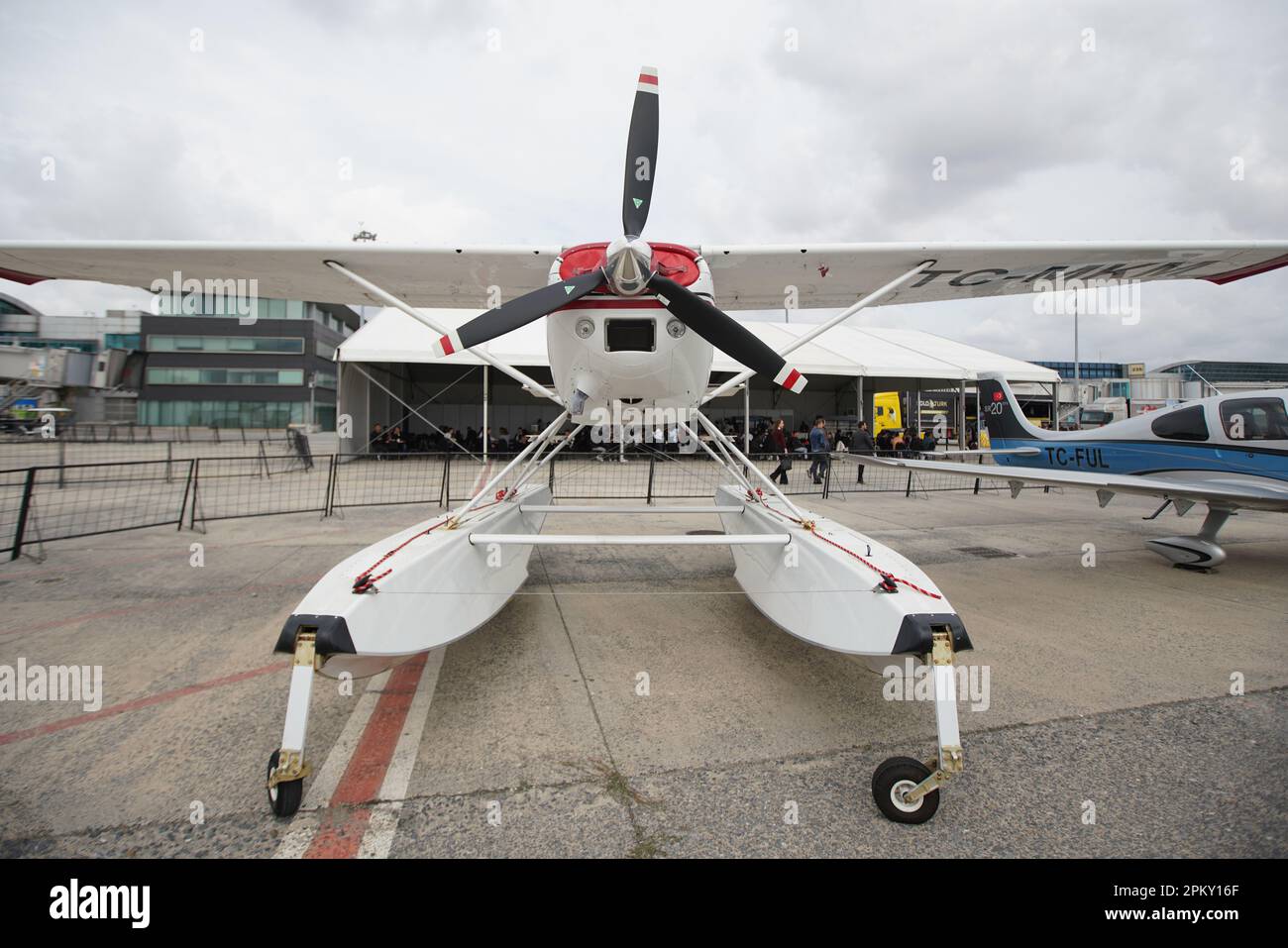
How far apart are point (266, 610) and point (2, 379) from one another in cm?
3396

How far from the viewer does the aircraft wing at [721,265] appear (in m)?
4.23

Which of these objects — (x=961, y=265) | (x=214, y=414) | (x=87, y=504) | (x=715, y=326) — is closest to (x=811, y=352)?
(x=961, y=265)

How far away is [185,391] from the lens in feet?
138

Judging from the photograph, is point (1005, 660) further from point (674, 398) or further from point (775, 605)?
point (674, 398)

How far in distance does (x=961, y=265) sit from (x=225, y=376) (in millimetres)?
51443

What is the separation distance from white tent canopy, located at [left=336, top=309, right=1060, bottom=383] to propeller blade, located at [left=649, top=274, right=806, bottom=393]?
12417 millimetres

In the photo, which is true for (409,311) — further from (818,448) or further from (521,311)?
(818,448)

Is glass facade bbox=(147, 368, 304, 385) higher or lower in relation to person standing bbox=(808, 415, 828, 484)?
higher

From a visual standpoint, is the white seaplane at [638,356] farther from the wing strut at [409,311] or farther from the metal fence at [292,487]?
the metal fence at [292,487]

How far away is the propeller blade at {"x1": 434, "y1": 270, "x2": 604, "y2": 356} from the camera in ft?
9.99

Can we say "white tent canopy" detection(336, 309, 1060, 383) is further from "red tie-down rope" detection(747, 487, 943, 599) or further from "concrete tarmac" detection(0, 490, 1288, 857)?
"red tie-down rope" detection(747, 487, 943, 599)

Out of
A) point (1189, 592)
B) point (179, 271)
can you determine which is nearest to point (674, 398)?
point (179, 271)

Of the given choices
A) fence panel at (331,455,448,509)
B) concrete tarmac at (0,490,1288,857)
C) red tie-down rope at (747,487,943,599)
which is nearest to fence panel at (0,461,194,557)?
concrete tarmac at (0,490,1288,857)

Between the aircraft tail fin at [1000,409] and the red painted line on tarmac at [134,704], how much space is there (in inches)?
446
